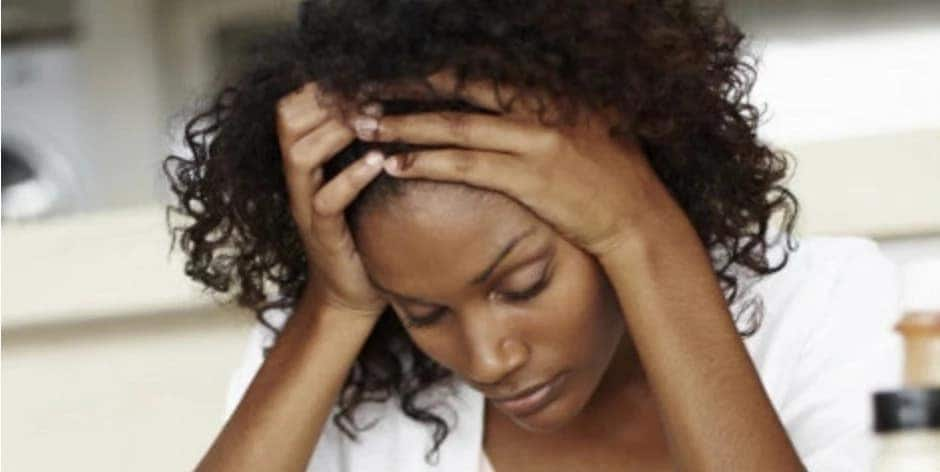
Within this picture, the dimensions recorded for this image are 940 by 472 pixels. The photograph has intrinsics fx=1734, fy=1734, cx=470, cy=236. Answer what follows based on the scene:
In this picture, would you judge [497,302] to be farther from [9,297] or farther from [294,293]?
[9,297]

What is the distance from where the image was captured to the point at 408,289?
1072 millimetres

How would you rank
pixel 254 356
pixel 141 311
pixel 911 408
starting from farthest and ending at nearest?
pixel 141 311 → pixel 254 356 → pixel 911 408

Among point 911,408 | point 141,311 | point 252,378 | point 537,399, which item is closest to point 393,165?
point 537,399

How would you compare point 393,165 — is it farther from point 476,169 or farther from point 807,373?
point 807,373

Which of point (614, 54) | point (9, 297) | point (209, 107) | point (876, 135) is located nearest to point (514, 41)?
point (614, 54)

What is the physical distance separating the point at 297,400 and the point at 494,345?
21 centimetres

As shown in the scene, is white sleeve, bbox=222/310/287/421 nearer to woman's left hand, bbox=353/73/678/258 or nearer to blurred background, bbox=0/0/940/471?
blurred background, bbox=0/0/940/471

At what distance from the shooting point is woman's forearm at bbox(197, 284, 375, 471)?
3.93 feet

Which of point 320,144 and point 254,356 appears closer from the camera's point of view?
point 320,144

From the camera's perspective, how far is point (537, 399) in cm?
109

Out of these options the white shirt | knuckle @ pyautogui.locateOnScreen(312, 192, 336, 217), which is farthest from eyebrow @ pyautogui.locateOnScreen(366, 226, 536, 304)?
the white shirt

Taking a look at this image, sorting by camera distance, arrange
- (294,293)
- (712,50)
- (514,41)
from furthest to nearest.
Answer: (294,293) → (712,50) → (514,41)

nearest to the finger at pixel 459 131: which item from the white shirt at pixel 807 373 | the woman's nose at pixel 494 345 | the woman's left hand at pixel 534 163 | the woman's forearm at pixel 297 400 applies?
the woman's left hand at pixel 534 163

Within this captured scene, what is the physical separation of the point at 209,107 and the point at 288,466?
0.84ft
